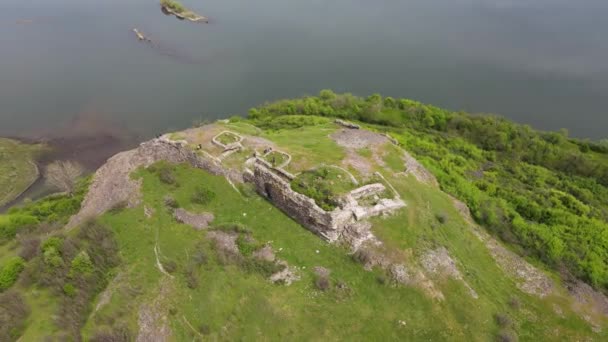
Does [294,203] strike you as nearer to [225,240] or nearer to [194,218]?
[225,240]

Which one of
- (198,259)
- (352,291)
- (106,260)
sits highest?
(352,291)

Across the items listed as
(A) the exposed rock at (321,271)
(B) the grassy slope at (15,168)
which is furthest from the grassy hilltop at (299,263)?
(B) the grassy slope at (15,168)

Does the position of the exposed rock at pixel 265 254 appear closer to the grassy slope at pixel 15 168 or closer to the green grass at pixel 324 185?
the green grass at pixel 324 185

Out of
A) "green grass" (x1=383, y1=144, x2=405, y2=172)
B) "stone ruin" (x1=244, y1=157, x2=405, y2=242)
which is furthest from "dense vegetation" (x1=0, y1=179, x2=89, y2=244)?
"green grass" (x1=383, y1=144, x2=405, y2=172)

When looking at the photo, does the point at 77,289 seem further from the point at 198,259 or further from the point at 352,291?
the point at 352,291

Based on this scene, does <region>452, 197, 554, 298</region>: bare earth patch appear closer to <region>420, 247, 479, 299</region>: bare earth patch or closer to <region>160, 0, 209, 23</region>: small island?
<region>420, 247, 479, 299</region>: bare earth patch

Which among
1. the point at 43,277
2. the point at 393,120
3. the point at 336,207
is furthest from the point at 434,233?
the point at 393,120

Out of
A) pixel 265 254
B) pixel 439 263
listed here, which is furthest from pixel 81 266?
pixel 439 263
